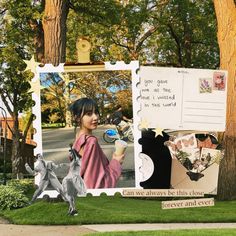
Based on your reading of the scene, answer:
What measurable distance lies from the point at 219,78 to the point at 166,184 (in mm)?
2861

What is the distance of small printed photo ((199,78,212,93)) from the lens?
8860 millimetres

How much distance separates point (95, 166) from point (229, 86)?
23.1 feet

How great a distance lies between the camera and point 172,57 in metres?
28.6

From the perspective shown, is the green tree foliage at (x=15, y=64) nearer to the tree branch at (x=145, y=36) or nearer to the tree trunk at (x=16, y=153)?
the tree trunk at (x=16, y=153)

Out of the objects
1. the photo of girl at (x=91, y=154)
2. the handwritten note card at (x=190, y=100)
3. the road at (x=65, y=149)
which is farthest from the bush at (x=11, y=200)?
the handwritten note card at (x=190, y=100)

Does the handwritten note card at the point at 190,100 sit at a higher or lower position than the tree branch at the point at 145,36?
lower

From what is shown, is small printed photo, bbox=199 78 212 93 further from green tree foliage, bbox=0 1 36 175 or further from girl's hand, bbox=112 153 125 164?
green tree foliage, bbox=0 1 36 175

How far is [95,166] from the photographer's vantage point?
8.69 m

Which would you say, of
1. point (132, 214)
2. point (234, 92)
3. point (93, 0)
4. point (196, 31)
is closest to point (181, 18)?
point (196, 31)

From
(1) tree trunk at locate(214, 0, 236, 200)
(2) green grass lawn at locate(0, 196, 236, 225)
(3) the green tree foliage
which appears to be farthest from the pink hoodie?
(3) the green tree foliage

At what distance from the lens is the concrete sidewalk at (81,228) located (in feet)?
32.3

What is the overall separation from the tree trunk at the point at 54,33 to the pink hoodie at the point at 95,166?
441 centimetres

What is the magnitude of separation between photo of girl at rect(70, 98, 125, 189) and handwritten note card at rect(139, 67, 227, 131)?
3.04 ft

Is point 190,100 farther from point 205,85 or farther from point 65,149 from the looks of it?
point 65,149
